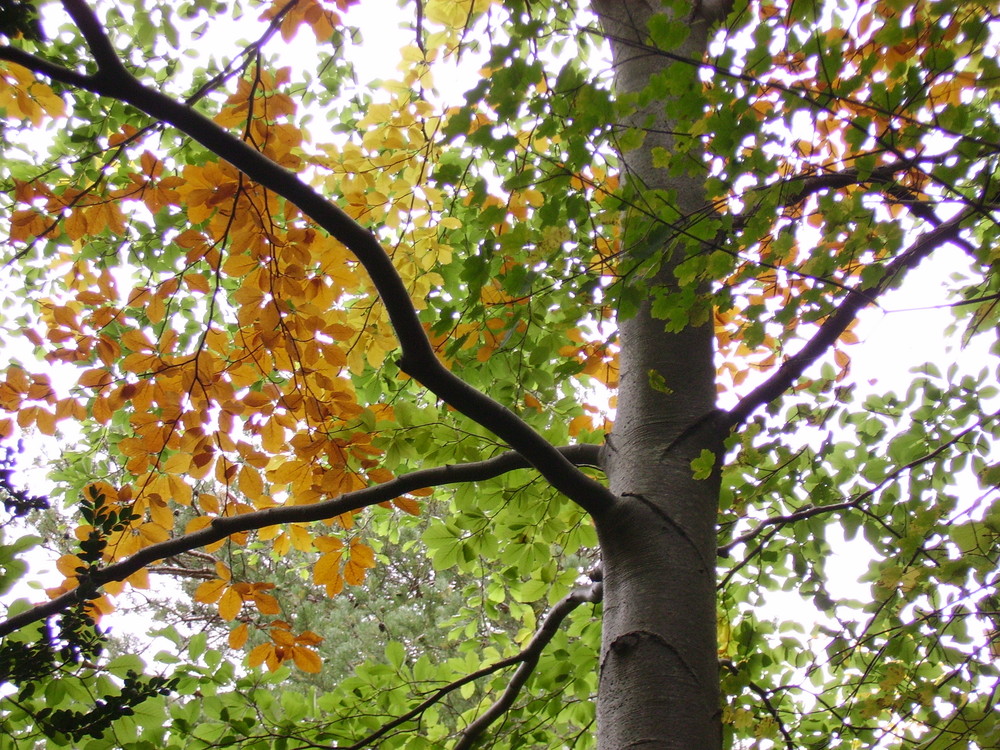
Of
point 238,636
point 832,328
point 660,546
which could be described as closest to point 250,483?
point 238,636

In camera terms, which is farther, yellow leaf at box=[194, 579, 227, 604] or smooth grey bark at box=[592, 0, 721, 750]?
yellow leaf at box=[194, 579, 227, 604]

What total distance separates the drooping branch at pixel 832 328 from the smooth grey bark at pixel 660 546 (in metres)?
0.09

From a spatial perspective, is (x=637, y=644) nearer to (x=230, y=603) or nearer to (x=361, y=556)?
(x=361, y=556)

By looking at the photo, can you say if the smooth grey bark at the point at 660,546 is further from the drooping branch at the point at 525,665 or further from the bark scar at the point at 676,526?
the drooping branch at the point at 525,665

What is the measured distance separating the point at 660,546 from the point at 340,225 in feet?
3.18

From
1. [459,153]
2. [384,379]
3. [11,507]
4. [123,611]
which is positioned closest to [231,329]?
[384,379]

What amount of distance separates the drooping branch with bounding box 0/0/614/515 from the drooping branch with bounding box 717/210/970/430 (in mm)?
426

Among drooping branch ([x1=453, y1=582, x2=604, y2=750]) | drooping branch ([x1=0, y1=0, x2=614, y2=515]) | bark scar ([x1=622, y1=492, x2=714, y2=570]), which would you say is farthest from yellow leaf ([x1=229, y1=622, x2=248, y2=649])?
bark scar ([x1=622, y1=492, x2=714, y2=570])

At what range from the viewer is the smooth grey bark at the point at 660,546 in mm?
1333

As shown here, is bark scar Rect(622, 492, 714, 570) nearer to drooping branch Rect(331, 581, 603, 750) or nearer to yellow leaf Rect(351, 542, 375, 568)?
drooping branch Rect(331, 581, 603, 750)

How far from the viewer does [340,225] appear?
4.52 feet

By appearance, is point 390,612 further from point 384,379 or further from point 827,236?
point 827,236

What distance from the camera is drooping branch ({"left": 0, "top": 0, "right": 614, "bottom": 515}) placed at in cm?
120

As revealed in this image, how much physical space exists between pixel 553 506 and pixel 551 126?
1.11m
